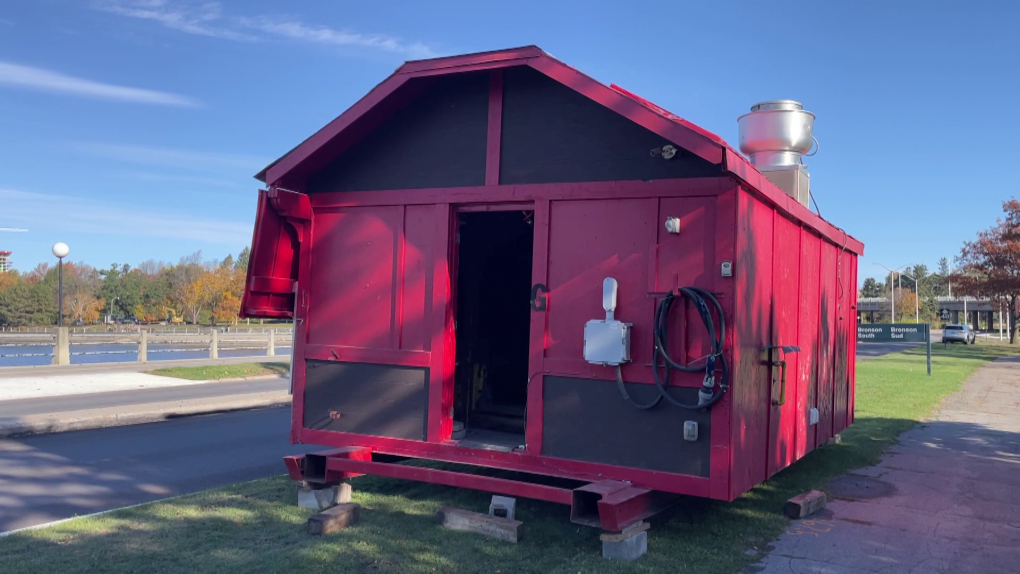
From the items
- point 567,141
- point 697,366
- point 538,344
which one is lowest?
point 697,366

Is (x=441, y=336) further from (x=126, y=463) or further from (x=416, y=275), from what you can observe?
(x=126, y=463)

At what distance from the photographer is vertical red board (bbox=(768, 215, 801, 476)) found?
660 centimetres

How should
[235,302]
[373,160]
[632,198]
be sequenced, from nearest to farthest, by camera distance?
[632,198] < [373,160] < [235,302]

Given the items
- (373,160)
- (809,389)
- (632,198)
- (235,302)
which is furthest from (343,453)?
(235,302)

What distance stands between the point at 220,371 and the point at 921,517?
1834 centimetres

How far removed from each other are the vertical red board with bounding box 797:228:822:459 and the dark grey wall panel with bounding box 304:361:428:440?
3.75 metres

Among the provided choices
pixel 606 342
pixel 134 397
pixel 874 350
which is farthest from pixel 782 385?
pixel 874 350

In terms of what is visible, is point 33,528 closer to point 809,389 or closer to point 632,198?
point 632,198

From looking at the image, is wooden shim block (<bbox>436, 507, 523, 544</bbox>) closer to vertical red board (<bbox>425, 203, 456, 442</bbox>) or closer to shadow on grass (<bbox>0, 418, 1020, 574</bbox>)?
shadow on grass (<bbox>0, 418, 1020, 574</bbox>)

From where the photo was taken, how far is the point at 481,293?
29.1 feet

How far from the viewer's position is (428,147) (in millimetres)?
6805

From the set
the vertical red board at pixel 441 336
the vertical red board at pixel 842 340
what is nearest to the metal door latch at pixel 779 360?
the vertical red board at pixel 441 336

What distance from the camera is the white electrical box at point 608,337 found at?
5691 mm

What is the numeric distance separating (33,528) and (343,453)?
2.47m
